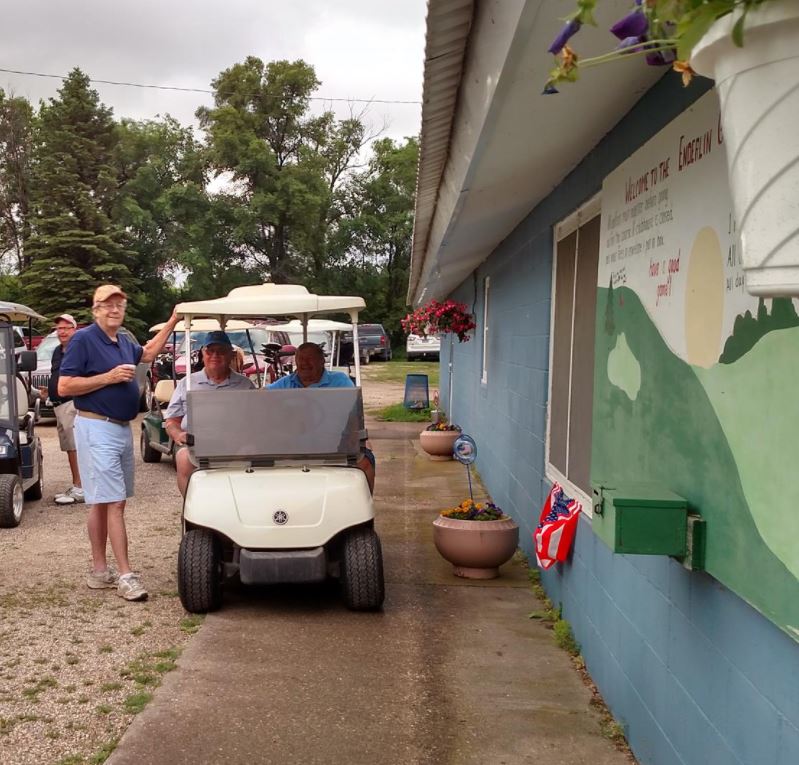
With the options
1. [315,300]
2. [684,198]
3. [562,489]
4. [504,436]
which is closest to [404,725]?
[562,489]

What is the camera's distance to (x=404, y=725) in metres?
4.08

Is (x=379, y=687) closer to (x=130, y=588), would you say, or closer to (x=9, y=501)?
(x=130, y=588)

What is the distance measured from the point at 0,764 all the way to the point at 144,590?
2.34 metres

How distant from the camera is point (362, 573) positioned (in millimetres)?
5547

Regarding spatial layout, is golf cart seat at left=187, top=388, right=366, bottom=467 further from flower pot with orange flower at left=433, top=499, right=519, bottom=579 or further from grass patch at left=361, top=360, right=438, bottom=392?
grass patch at left=361, top=360, right=438, bottom=392

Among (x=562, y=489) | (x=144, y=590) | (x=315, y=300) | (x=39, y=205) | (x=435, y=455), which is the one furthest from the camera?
(x=39, y=205)

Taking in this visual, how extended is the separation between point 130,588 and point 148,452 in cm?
654

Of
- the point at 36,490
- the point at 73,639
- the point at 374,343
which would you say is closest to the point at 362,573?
the point at 73,639

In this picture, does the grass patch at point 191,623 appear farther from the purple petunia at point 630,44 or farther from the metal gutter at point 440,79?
the purple petunia at point 630,44

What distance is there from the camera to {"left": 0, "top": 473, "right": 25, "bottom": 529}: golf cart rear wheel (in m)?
7.78

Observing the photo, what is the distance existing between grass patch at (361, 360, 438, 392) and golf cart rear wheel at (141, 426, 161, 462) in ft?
50.2

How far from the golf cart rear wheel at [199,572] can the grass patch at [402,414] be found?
12.7 meters

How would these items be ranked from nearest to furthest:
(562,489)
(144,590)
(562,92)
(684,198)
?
(684,198) < (562,92) < (562,489) < (144,590)

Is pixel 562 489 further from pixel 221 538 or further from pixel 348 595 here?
pixel 221 538
